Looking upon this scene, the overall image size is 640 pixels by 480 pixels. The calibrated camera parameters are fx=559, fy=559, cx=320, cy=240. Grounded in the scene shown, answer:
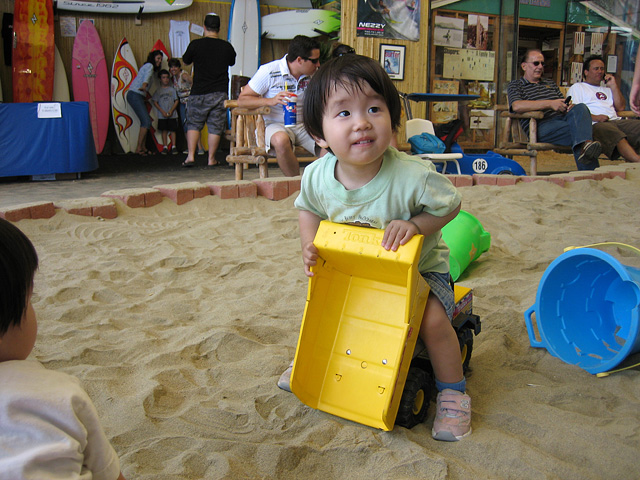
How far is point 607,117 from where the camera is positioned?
19.9ft

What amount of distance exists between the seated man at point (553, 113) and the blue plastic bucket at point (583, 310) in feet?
13.3

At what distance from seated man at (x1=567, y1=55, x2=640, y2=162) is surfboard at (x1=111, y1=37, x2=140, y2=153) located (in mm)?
6553

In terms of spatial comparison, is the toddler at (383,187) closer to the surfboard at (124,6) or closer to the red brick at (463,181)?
the red brick at (463,181)

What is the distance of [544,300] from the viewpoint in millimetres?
1850

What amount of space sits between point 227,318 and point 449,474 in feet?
3.61

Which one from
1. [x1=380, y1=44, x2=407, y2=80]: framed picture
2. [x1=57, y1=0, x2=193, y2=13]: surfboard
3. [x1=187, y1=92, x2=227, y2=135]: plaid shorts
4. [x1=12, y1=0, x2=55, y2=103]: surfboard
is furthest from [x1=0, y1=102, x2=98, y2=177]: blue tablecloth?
[x1=380, y1=44, x2=407, y2=80]: framed picture

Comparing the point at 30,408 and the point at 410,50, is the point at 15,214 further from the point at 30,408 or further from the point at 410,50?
the point at 410,50

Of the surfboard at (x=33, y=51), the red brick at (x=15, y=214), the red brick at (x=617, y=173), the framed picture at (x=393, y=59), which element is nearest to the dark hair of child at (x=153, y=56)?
the surfboard at (x=33, y=51)

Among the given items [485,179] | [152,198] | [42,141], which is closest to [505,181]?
[485,179]

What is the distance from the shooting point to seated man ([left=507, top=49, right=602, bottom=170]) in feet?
17.9

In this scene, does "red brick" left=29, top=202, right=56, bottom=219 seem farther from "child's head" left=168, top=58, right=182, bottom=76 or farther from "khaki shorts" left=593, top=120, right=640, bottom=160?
"child's head" left=168, top=58, right=182, bottom=76

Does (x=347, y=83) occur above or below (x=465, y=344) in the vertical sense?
above

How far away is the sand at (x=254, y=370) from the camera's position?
1.30 m

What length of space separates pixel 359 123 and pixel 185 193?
2.84 m
